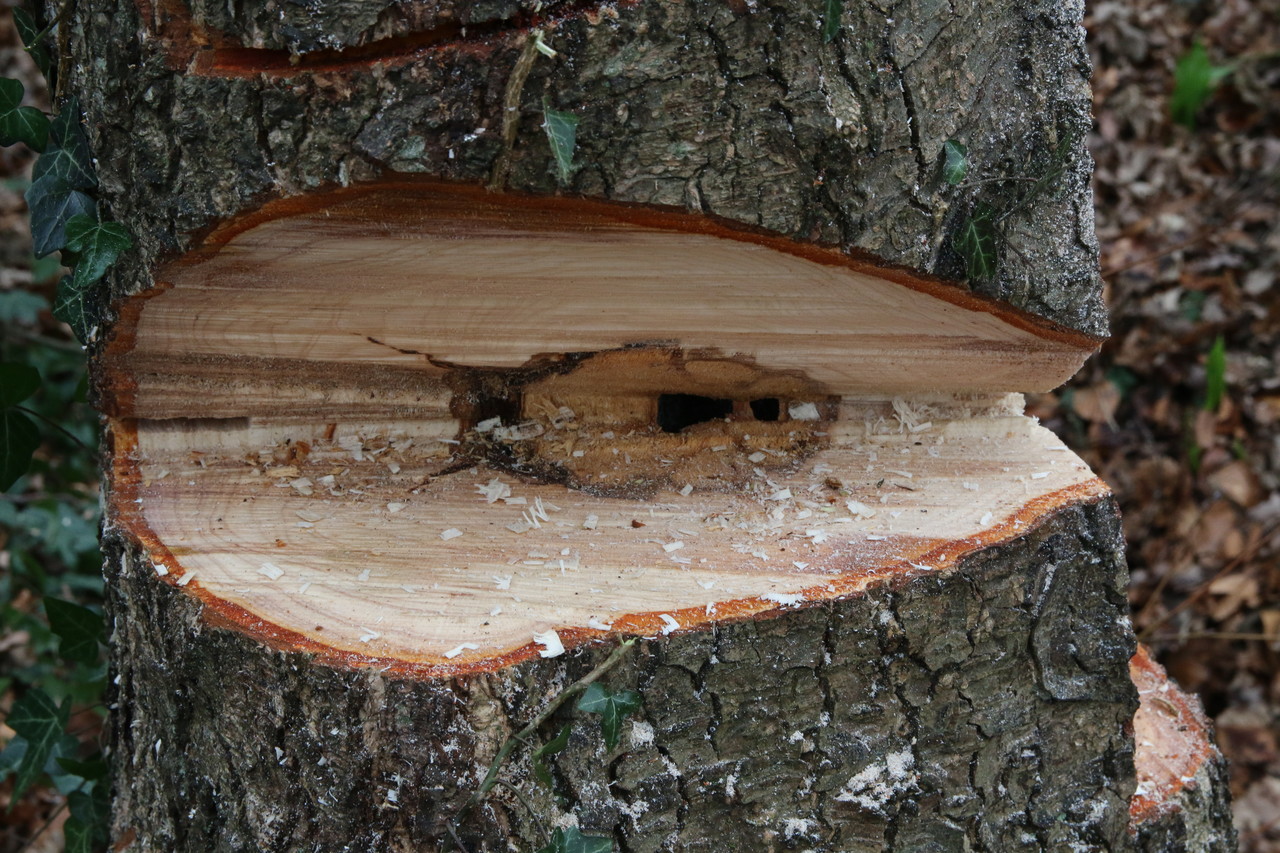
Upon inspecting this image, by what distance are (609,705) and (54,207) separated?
3.08 ft

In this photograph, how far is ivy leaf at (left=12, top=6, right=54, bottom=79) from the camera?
1261 millimetres

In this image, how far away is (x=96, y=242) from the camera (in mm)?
1178

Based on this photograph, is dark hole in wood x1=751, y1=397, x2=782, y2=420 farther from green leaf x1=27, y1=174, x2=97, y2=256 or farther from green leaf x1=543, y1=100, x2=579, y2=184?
green leaf x1=27, y1=174, x2=97, y2=256

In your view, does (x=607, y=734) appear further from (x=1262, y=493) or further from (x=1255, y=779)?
(x=1262, y=493)

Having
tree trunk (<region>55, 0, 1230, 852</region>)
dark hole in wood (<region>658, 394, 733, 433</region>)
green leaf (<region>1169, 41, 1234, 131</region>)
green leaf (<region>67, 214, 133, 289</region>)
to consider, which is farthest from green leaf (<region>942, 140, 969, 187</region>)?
green leaf (<region>1169, 41, 1234, 131</region>)

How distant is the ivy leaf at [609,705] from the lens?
1.14m

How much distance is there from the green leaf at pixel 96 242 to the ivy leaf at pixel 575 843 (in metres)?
0.89

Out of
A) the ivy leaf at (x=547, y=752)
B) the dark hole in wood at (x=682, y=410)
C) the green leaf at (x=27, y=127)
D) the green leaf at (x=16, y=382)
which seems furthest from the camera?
the dark hole in wood at (x=682, y=410)

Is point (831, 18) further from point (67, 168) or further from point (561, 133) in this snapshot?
point (67, 168)

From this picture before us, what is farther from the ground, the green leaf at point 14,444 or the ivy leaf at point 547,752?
the green leaf at point 14,444

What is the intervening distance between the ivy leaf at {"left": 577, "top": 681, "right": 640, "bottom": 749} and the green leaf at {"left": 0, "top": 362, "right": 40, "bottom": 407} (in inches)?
40.0

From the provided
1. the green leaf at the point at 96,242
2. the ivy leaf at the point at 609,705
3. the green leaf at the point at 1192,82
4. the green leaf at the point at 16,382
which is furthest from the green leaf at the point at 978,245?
the green leaf at the point at 1192,82

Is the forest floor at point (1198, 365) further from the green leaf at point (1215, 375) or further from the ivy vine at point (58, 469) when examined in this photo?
the ivy vine at point (58, 469)

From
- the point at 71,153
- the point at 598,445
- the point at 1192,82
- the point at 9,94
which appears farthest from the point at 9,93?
the point at 1192,82
